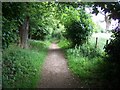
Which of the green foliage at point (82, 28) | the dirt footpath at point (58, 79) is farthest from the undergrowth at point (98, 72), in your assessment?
the green foliage at point (82, 28)

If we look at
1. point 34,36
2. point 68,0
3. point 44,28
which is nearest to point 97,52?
point 68,0

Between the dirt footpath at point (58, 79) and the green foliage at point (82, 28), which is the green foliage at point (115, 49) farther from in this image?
the green foliage at point (82, 28)

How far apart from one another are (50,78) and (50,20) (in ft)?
56.8

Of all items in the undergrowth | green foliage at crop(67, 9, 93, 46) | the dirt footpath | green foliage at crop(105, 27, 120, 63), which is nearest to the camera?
the undergrowth

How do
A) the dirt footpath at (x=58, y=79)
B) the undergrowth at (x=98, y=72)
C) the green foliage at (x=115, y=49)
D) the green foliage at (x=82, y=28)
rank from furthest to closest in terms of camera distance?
the green foliage at (x=82, y=28)
the dirt footpath at (x=58, y=79)
the green foliage at (x=115, y=49)
the undergrowth at (x=98, y=72)

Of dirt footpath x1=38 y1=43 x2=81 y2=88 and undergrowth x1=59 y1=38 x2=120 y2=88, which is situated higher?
undergrowth x1=59 y1=38 x2=120 y2=88

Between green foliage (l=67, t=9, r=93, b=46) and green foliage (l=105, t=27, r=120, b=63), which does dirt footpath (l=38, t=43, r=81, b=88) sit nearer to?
green foliage (l=105, t=27, r=120, b=63)

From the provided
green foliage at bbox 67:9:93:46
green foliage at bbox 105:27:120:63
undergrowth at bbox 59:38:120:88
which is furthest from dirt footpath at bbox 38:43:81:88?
green foliage at bbox 67:9:93:46

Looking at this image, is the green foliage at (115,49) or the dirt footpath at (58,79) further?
the dirt footpath at (58,79)

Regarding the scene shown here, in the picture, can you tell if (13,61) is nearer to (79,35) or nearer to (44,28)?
(79,35)

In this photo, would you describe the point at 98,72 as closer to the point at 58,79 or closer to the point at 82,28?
Result: the point at 58,79

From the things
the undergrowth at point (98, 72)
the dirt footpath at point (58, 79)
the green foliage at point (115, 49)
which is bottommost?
the dirt footpath at point (58, 79)

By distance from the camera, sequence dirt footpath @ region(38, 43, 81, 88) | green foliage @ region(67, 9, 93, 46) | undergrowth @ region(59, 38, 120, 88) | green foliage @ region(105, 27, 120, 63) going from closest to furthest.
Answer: undergrowth @ region(59, 38, 120, 88), green foliage @ region(105, 27, 120, 63), dirt footpath @ region(38, 43, 81, 88), green foliage @ region(67, 9, 93, 46)

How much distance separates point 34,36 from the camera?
32812mm
